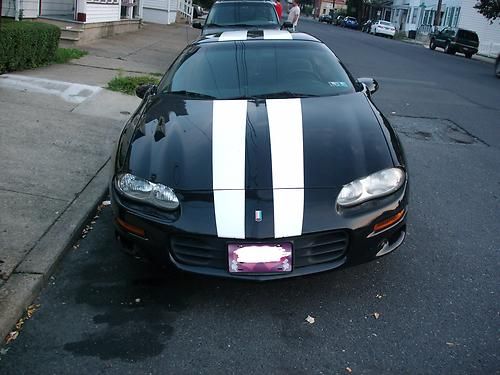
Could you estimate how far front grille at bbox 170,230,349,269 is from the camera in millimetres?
3061

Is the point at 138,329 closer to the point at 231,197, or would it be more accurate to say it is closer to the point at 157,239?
the point at 157,239

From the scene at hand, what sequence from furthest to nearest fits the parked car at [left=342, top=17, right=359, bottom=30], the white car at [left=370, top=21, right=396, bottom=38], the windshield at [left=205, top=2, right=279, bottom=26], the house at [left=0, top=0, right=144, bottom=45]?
the parked car at [left=342, top=17, right=359, bottom=30] < the white car at [left=370, top=21, right=396, bottom=38] < the house at [left=0, top=0, right=144, bottom=45] < the windshield at [left=205, top=2, right=279, bottom=26]

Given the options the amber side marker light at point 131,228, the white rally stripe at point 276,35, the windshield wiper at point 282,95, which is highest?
the white rally stripe at point 276,35

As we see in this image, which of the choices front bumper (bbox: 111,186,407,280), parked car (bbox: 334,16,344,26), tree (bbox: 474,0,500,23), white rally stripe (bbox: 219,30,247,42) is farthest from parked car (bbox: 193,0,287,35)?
parked car (bbox: 334,16,344,26)

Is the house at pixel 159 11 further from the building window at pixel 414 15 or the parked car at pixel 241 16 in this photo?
the building window at pixel 414 15

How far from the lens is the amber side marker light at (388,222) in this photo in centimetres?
324

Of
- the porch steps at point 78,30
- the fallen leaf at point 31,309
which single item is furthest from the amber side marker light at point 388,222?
the porch steps at point 78,30

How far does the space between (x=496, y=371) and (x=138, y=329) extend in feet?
6.18

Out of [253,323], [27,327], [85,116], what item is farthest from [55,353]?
[85,116]

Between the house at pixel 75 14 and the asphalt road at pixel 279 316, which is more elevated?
the house at pixel 75 14

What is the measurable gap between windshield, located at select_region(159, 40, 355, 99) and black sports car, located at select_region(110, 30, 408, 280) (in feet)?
0.79

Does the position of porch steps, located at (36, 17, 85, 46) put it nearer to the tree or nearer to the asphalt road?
the asphalt road

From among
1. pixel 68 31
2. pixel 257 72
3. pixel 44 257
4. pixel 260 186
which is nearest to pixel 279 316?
pixel 260 186

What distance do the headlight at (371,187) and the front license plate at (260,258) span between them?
1.45 ft
